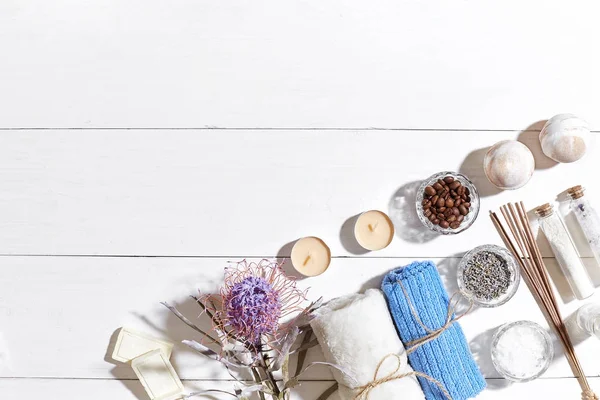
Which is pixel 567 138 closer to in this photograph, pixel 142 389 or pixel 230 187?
pixel 230 187

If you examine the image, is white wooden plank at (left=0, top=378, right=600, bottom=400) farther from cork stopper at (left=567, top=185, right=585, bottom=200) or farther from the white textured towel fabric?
cork stopper at (left=567, top=185, right=585, bottom=200)

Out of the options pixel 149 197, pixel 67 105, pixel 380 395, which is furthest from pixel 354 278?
pixel 67 105

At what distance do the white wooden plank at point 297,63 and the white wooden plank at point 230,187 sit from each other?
0.04 metres

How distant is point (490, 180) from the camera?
3.67ft

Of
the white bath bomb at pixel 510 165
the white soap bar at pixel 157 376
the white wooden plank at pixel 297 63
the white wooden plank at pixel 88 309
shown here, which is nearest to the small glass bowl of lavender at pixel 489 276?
the white bath bomb at pixel 510 165

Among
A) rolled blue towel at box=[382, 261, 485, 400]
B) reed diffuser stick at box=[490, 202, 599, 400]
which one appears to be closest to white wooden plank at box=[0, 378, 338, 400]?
rolled blue towel at box=[382, 261, 485, 400]

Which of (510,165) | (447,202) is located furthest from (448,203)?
(510,165)

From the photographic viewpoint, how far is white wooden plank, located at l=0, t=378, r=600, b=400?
115cm

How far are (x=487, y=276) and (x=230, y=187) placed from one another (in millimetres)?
522

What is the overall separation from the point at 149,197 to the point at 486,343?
2.37 ft

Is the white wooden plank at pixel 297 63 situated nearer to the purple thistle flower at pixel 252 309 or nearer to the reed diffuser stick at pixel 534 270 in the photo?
the reed diffuser stick at pixel 534 270

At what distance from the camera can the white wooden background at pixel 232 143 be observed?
1.16 m

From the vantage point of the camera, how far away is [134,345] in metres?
1.16

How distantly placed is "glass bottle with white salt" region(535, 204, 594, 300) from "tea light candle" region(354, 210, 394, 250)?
0.28 m
